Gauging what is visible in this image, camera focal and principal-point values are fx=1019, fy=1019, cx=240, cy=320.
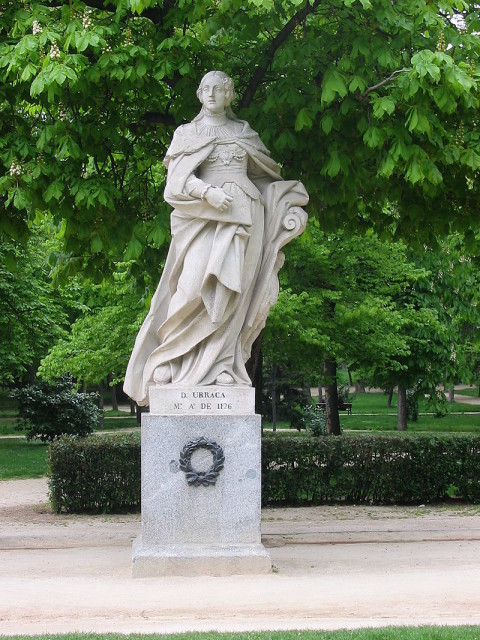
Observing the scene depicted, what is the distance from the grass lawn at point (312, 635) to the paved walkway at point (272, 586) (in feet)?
0.86

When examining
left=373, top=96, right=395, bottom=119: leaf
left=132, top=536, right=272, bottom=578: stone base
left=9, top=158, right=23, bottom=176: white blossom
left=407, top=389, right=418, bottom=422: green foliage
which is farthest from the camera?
left=407, top=389, right=418, bottom=422: green foliage

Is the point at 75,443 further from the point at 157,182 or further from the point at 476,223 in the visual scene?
the point at 476,223

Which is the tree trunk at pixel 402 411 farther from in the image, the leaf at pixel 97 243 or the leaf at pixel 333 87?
the leaf at pixel 333 87

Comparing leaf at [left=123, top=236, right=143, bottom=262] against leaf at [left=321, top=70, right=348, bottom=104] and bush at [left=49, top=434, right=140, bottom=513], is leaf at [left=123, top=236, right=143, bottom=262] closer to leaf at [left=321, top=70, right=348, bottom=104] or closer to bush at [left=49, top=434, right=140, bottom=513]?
leaf at [left=321, top=70, right=348, bottom=104]

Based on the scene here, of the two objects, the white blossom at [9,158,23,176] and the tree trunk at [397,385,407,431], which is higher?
the white blossom at [9,158,23,176]

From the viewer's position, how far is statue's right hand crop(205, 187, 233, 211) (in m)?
8.48

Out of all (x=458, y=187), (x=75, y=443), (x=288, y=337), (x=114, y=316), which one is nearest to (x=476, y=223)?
(x=458, y=187)

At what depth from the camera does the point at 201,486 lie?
27.1 ft

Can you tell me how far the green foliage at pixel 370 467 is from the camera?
14922 millimetres

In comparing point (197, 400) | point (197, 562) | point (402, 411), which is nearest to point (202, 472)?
point (197, 400)

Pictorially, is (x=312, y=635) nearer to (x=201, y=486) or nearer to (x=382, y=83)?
(x=201, y=486)

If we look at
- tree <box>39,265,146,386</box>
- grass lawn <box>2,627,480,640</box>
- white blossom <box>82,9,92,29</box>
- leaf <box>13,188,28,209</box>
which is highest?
white blossom <box>82,9,92,29</box>

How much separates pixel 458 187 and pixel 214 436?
192 inches

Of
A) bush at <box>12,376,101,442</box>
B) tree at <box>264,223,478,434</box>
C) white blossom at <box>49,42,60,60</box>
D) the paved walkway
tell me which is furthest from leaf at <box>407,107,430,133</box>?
bush at <box>12,376,101,442</box>
